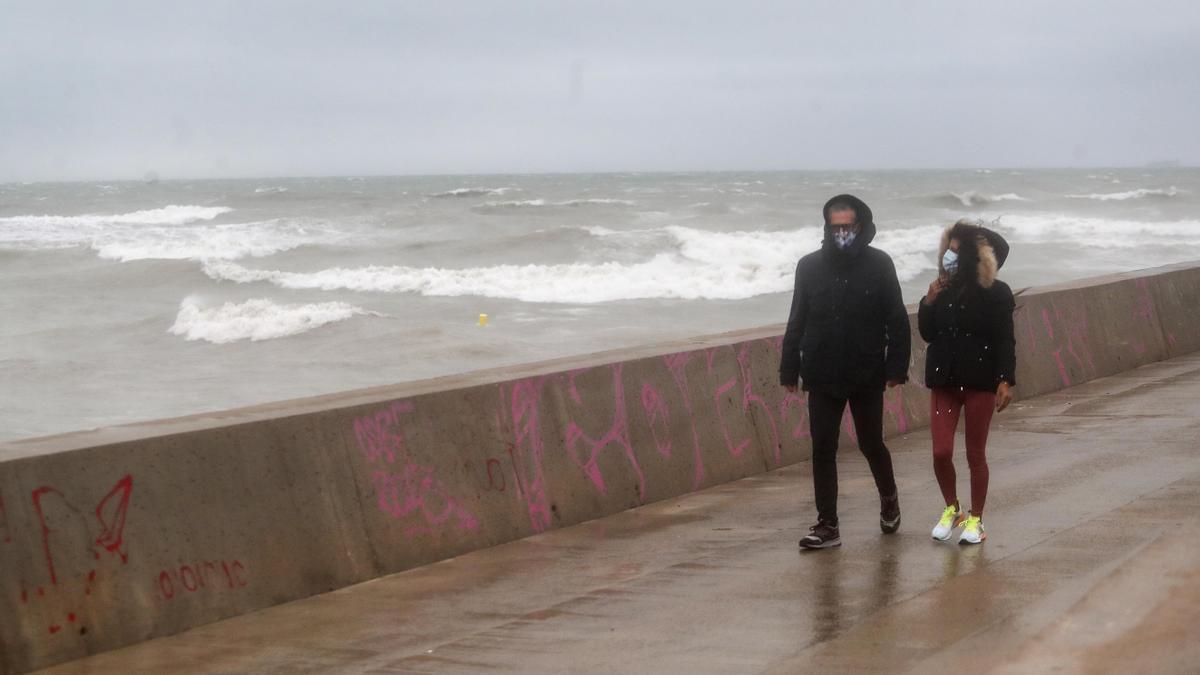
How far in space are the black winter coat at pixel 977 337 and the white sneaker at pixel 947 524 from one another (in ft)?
1.96

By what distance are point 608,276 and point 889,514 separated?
91.4ft

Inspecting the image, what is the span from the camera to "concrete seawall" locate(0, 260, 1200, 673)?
5.11m

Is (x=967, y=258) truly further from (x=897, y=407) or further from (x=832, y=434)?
(x=897, y=407)

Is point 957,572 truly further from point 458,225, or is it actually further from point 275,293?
point 458,225

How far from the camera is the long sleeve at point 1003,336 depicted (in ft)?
20.7

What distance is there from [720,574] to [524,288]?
2686 cm

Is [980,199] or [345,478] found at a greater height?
[345,478]

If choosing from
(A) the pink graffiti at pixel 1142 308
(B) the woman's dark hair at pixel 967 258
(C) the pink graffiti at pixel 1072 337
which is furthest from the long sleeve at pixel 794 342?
(A) the pink graffiti at pixel 1142 308

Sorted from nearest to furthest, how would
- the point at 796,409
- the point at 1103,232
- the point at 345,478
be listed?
the point at 345,478 → the point at 796,409 → the point at 1103,232

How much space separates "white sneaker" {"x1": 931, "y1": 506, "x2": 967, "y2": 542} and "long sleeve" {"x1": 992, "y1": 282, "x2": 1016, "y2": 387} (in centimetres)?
64

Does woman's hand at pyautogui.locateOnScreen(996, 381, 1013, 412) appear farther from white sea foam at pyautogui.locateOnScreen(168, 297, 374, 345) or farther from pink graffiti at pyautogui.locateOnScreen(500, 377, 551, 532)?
white sea foam at pyautogui.locateOnScreen(168, 297, 374, 345)

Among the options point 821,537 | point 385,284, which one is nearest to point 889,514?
point 821,537

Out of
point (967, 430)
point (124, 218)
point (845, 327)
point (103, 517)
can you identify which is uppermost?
point (124, 218)

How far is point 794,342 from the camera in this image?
649cm
